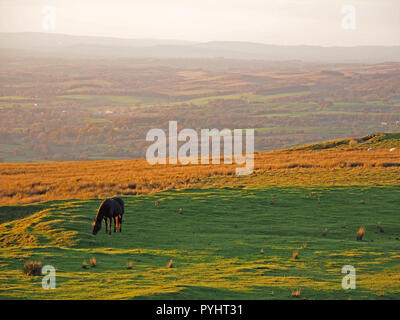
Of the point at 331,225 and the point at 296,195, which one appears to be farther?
the point at 296,195

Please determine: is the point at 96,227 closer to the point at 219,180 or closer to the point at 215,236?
the point at 215,236

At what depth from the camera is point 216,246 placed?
2155 cm

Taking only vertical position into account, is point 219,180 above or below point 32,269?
below

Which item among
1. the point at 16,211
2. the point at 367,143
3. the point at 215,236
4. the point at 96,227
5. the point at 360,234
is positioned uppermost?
the point at 96,227

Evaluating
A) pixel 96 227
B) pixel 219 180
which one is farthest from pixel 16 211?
pixel 219 180

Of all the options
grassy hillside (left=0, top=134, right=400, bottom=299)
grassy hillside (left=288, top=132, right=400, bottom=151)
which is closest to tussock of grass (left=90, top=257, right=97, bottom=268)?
grassy hillside (left=0, top=134, right=400, bottom=299)

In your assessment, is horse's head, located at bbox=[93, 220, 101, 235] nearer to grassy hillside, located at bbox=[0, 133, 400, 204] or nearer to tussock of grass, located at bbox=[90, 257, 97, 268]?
tussock of grass, located at bbox=[90, 257, 97, 268]

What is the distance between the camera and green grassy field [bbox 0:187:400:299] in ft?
48.5

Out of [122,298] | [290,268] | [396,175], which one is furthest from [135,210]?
[396,175]
